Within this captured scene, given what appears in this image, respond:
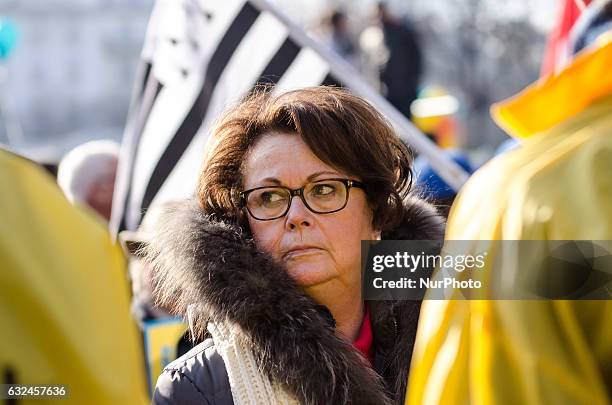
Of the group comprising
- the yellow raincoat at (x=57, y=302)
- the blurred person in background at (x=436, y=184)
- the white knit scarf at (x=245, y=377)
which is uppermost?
the blurred person in background at (x=436, y=184)

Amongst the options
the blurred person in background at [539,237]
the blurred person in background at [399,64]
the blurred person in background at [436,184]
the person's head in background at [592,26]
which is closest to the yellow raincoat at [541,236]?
the blurred person in background at [539,237]

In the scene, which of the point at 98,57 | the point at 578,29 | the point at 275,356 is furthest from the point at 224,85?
the point at 98,57

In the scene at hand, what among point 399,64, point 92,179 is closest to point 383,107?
point 92,179

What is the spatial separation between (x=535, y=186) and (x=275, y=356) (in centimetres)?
117

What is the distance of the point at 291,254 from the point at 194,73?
2.43 m

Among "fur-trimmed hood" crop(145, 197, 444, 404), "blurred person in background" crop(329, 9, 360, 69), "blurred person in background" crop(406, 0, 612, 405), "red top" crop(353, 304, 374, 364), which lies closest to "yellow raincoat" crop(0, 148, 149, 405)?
"blurred person in background" crop(406, 0, 612, 405)

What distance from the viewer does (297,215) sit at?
101 inches

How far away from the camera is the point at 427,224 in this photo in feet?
9.02

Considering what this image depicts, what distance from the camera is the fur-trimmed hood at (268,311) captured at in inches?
92.2

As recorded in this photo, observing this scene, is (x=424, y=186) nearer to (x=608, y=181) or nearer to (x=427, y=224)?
(x=427, y=224)

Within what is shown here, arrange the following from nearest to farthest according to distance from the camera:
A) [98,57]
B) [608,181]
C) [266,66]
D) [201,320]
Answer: [608,181], [201,320], [266,66], [98,57]

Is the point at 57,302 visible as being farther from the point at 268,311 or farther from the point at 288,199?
the point at 288,199

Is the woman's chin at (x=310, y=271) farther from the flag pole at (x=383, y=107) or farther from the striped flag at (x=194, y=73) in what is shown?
the striped flag at (x=194, y=73)

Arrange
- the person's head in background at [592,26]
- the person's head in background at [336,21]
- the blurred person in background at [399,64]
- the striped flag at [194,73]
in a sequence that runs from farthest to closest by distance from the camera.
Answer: the person's head in background at [336,21] < the blurred person in background at [399,64] < the striped flag at [194,73] < the person's head in background at [592,26]
